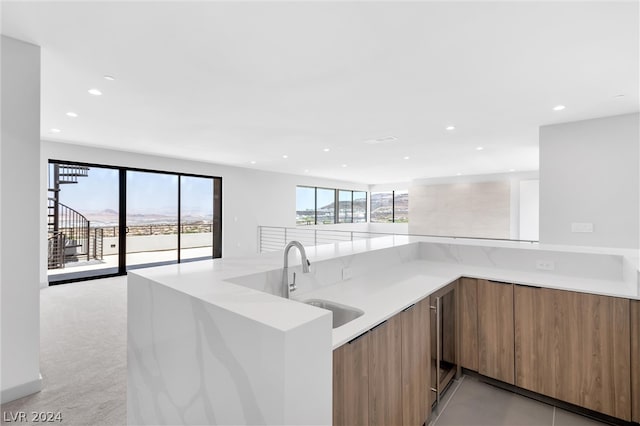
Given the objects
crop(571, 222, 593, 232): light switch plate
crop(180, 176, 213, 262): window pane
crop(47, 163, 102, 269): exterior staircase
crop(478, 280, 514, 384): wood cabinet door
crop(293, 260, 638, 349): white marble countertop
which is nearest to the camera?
crop(293, 260, 638, 349): white marble countertop

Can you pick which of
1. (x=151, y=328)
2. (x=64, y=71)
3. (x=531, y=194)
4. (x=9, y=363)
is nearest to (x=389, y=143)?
(x=64, y=71)

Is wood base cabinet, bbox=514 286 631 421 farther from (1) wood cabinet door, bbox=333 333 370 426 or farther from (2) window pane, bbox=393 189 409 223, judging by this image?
(2) window pane, bbox=393 189 409 223

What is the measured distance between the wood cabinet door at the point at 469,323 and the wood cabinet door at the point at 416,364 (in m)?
0.67

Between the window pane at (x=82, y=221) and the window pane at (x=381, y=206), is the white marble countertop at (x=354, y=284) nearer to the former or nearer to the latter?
the window pane at (x=82, y=221)

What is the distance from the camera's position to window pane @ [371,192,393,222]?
12.5 m

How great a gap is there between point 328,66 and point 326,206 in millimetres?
8639

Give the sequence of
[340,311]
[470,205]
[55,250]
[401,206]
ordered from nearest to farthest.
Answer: [340,311], [55,250], [470,205], [401,206]

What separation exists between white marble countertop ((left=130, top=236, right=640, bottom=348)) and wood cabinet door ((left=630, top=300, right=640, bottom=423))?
9cm

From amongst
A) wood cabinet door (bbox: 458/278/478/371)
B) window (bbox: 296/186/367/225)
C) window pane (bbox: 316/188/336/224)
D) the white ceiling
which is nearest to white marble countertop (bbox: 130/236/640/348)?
wood cabinet door (bbox: 458/278/478/371)

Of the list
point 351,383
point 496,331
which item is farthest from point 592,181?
point 351,383

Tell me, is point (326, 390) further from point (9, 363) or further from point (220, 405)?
point (9, 363)

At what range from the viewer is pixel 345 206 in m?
12.0

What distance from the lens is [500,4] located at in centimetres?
170

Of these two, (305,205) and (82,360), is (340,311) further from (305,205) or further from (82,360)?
(305,205)
